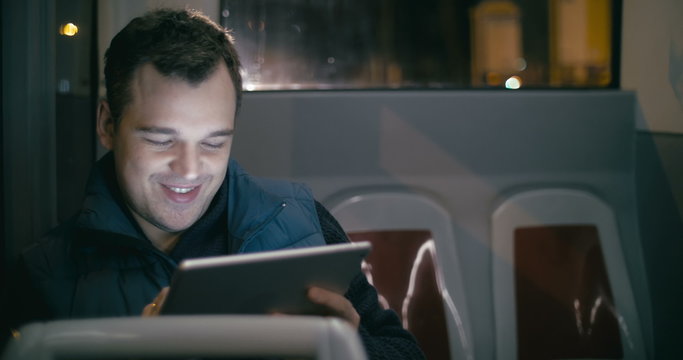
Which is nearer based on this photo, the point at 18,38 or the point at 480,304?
the point at 18,38

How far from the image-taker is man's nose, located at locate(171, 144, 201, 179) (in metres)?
1.26

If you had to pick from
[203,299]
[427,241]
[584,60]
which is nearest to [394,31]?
[584,60]

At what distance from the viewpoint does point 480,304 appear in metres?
2.51

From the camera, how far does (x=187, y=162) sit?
1.27m

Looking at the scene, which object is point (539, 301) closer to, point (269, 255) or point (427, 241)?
point (427, 241)

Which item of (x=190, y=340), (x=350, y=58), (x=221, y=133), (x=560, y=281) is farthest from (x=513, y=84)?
(x=190, y=340)

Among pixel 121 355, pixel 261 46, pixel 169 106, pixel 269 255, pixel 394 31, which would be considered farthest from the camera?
pixel 394 31

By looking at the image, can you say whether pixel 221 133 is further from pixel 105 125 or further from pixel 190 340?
pixel 190 340

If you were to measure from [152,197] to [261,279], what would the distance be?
46 cm

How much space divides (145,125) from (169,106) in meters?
0.06

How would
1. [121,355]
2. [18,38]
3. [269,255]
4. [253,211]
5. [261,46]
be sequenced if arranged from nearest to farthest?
[121,355] → [269,255] → [253,211] → [18,38] → [261,46]

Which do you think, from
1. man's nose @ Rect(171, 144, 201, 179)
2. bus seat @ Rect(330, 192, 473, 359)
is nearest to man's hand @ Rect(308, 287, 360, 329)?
man's nose @ Rect(171, 144, 201, 179)

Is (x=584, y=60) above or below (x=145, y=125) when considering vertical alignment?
above

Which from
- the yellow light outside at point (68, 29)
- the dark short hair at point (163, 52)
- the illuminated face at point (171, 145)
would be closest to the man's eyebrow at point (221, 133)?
the illuminated face at point (171, 145)
